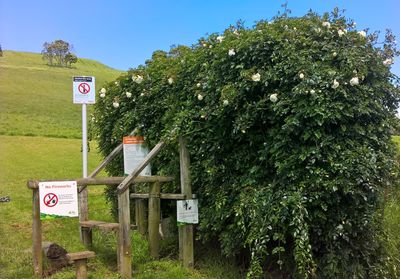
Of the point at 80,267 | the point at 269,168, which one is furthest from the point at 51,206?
the point at 269,168

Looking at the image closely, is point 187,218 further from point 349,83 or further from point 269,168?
point 349,83

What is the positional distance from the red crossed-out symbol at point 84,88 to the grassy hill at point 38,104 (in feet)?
71.2

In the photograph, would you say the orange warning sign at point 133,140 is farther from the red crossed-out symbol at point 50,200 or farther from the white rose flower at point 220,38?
the white rose flower at point 220,38

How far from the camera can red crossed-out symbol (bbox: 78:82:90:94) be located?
771 cm

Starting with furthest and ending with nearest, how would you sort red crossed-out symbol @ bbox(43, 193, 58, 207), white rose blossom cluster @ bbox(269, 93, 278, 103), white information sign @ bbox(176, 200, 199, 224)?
white information sign @ bbox(176, 200, 199, 224)
red crossed-out symbol @ bbox(43, 193, 58, 207)
white rose blossom cluster @ bbox(269, 93, 278, 103)

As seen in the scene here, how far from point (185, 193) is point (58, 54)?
88.1 meters

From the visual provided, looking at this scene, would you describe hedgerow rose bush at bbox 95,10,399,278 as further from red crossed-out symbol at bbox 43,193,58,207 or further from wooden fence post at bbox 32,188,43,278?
wooden fence post at bbox 32,188,43,278

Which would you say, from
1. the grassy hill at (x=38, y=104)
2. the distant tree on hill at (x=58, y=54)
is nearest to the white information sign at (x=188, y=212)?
the grassy hill at (x=38, y=104)

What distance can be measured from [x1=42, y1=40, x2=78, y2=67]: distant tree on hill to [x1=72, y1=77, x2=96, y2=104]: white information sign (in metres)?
82.5

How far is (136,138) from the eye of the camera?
7.32 metres

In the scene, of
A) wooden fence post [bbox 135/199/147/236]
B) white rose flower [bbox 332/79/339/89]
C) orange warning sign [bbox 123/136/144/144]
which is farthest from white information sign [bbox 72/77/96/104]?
white rose flower [bbox 332/79/339/89]

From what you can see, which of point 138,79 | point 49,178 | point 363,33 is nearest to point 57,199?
point 138,79

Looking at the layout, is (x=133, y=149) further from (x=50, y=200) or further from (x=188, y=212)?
(x=50, y=200)

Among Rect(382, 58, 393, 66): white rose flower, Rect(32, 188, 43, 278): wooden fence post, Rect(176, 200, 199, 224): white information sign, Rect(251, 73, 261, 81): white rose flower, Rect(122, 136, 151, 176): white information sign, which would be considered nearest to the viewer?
Rect(251, 73, 261, 81): white rose flower
